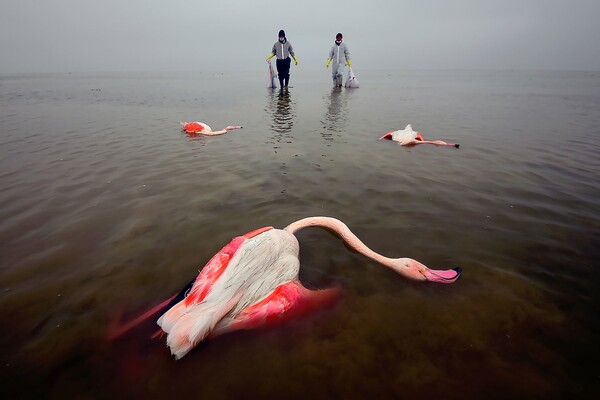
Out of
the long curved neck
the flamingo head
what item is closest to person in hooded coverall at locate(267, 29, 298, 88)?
the long curved neck

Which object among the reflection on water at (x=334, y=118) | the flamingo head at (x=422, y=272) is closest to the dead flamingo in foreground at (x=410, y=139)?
the reflection on water at (x=334, y=118)

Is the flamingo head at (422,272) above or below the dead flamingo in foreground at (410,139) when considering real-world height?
below

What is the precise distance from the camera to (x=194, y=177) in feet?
19.8

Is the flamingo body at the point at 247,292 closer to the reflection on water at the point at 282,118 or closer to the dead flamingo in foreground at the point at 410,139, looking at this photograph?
the dead flamingo in foreground at the point at 410,139

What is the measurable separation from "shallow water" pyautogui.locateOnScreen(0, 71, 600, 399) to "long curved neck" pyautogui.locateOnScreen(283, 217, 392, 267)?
151 mm

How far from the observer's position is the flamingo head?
3.08 meters

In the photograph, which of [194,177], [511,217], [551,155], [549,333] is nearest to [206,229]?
[194,177]

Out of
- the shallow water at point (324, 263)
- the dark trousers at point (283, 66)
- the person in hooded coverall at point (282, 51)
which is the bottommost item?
the shallow water at point (324, 263)

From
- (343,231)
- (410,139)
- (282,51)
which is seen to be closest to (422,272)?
(343,231)

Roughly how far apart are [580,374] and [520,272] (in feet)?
4.10

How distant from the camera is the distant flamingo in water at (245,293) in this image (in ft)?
7.32

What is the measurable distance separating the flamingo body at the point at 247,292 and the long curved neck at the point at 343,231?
283mm

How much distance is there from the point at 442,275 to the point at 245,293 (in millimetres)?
2173

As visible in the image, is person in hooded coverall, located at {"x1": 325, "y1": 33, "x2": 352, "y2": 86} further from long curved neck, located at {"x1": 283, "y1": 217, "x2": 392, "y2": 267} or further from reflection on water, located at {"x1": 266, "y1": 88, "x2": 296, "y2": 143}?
long curved neck, located at {"x1": 283, "y1": 217, "x2": 392, "y2": 267}
